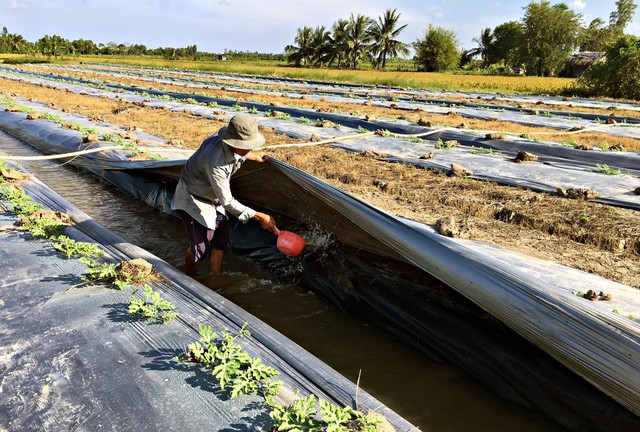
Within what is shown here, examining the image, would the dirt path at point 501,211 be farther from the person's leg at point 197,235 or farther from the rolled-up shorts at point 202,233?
the person's leg at point 197,235

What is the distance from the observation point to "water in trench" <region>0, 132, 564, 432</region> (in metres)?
2.53

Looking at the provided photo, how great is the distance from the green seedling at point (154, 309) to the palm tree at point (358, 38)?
41.3 meters

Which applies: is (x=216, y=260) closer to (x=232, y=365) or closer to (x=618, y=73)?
(x=232, y=365)

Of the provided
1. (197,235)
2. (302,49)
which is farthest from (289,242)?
(302,49)

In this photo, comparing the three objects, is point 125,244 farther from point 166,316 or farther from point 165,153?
point 165,153

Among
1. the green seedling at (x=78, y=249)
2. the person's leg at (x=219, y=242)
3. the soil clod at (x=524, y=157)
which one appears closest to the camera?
the green seedling at (x=78, y=249)

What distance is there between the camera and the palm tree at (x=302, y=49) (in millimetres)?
42438

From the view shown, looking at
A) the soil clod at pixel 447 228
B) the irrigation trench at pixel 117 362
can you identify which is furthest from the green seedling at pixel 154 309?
the soil clod at pixel 447 228

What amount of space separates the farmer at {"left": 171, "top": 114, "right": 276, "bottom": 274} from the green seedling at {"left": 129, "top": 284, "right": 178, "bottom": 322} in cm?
93

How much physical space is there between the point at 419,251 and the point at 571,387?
3.36ft

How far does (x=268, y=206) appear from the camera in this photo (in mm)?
4320

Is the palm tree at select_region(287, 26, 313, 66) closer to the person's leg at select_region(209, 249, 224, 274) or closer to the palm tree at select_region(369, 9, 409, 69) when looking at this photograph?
the palm tree at select_region(369, 9, 409, 69)

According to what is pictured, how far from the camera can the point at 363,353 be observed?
3.07 m

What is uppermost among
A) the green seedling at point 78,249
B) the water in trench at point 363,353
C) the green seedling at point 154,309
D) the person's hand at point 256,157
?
the person's hand at point 256,157
